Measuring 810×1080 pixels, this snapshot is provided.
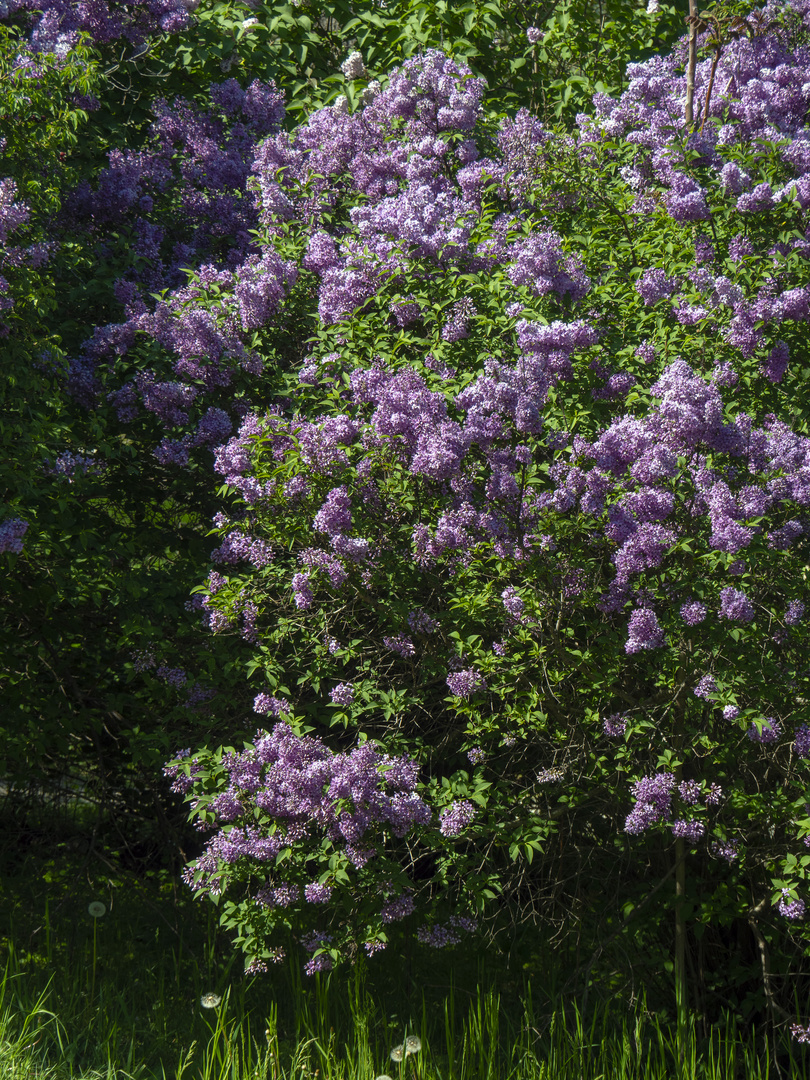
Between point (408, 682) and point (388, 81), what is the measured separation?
275 centimetres

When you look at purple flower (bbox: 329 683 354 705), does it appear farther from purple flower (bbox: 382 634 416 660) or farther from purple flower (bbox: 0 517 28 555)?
purple flower (bbox: 0 517 28 555)

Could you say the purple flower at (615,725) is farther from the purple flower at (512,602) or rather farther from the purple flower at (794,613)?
the purple flower at (794,613)

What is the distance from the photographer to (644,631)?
300 cm

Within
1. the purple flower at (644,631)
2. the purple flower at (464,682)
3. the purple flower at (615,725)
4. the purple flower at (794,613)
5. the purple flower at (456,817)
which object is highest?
the purple flower at (794,613)

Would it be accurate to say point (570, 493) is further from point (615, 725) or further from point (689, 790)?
point (689, 790)

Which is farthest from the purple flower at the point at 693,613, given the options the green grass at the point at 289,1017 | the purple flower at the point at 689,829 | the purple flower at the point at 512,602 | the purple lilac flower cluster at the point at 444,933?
the green grass at the point at 289,1017

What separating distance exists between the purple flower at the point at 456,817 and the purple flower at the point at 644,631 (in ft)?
2.43

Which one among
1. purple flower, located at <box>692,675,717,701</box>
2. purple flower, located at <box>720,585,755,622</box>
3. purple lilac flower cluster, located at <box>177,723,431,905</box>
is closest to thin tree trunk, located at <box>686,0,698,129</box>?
purple flower, located at <box>720,585,755,622</box>

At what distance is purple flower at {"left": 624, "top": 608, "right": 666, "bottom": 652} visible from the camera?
2.99m

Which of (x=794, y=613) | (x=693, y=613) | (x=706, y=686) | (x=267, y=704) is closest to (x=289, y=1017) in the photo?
(x=267, y=704)

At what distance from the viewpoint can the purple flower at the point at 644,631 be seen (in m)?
2.99

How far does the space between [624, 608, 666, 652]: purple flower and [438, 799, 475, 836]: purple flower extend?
2.43ft

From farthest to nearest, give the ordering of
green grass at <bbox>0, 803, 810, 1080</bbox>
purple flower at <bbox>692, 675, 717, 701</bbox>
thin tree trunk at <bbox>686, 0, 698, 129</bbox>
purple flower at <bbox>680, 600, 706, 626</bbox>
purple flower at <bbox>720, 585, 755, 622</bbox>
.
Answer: thin tree trunk at <bbox>686, 0, 698, 129</bbox> < green grass at <bbox>0, 803, 810, 1080</bbox> < purple flower at <bbox>692, 675, 717, 701</bbox> < purple flower at <bbox>680, 600, 706, 626</bbox> < purple flower at <bbox>720, 585, 755, 622</bbox>

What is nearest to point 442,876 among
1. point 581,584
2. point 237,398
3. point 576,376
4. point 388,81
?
point 581,584
